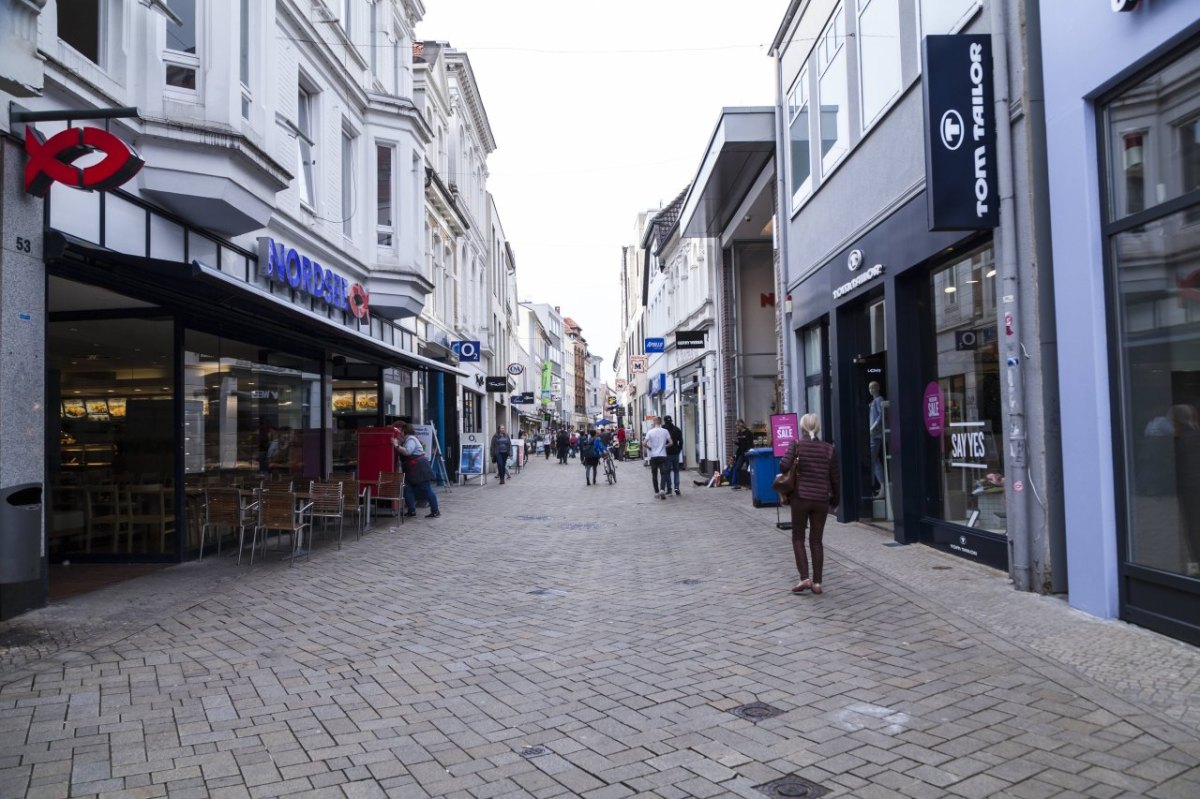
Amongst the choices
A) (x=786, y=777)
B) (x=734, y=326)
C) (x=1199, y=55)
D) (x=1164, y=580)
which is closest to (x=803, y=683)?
(x=786, y=777)

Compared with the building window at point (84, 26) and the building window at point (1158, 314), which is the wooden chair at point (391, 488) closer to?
the building window at point (84, 26)

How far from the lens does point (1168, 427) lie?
585 centimetres

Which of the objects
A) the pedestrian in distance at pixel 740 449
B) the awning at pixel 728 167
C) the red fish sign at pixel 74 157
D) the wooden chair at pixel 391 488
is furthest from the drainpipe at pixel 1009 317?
the pedestrian in distance at pixel 740 449

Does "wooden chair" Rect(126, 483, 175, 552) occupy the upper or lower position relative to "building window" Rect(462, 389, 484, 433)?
lower

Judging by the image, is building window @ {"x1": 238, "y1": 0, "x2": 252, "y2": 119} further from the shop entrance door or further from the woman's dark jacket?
the shop entrance door

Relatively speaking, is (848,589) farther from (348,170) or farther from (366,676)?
(348,170)

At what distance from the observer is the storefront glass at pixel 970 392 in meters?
8.57

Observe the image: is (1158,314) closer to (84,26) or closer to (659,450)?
(84,26)

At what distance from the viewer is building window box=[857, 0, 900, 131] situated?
10.3 m

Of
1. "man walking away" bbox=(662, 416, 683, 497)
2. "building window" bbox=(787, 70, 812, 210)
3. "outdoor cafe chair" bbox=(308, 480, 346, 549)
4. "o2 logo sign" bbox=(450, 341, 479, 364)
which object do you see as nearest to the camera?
"outdoor cafe chair" bbox=(308, 480, 346, 549)

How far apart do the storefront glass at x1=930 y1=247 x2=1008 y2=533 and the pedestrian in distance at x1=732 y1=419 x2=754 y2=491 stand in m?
9.32

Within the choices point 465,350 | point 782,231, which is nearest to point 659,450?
point 782,231

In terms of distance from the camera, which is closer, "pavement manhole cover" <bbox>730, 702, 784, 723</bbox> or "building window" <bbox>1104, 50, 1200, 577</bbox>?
"pavement manhole cover" <bbox>730, 702, 784, 723</bbox>

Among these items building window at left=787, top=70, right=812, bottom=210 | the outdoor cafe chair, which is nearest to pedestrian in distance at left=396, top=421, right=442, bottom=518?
the outdoor cafe chair
